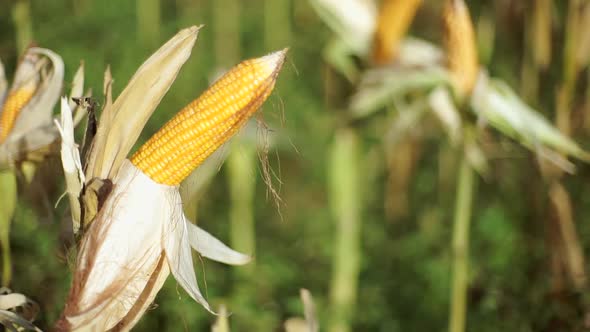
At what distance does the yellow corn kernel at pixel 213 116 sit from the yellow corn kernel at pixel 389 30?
1.92 ft

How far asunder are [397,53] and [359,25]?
10 centimetres

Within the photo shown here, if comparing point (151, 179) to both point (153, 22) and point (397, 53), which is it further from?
point (153, 22)

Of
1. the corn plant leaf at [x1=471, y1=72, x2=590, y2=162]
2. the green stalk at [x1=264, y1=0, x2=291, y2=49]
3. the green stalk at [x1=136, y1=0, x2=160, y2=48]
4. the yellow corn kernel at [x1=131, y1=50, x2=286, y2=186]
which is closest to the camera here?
the yellow corn kernel at [x1=131, y1=50, x2=286, y2=186]

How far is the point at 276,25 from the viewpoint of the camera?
215 centimetres

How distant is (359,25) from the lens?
1.26 m

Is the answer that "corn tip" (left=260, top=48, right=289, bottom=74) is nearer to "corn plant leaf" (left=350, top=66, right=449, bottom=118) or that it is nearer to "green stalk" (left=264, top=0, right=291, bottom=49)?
"corn plant leaf" (left=350, top=66, right=449, bottom=118)

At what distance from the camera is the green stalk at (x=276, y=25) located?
6.86 ft

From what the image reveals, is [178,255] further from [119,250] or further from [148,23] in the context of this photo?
[148,23]

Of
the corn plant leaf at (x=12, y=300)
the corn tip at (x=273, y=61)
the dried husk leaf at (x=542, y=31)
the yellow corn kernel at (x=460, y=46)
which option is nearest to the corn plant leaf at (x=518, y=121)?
the yellow corn kernel at (x=460, y=46)

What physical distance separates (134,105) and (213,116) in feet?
0.27

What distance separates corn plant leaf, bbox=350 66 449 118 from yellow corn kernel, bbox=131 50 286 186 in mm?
518

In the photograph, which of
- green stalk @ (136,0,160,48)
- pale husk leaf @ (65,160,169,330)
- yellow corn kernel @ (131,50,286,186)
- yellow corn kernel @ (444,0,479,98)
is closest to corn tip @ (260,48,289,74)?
yellow corn kernel @ (131,50,286,186)

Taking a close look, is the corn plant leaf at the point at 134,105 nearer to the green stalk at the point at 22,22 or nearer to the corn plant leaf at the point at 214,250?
the corn plant leaf at the point at 214,250

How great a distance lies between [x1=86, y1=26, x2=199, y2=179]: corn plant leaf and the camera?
62 cm
